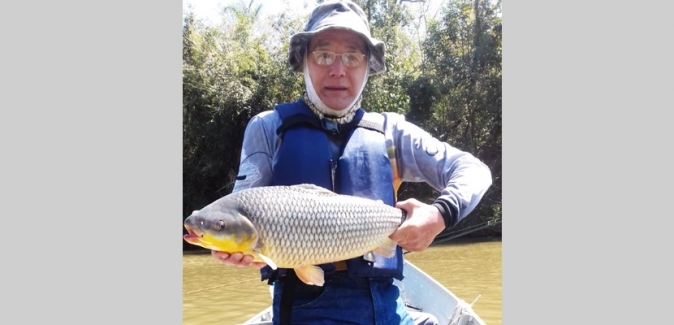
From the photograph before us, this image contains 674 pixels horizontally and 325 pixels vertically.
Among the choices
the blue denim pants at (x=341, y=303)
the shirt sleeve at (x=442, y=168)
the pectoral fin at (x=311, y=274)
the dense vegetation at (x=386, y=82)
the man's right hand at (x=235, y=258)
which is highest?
the dense vegetation at (x=386, y=82)

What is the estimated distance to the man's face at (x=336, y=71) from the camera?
194 cm

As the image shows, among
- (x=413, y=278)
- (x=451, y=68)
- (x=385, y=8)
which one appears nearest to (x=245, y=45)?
(x=385, y=8)

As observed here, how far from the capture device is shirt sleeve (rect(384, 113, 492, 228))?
70.3 inches

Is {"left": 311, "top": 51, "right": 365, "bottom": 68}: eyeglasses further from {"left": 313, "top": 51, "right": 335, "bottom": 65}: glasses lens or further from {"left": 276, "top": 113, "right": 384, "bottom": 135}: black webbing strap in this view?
{"left": 276, "top": 113, "right": 384, "bottom": 135}: black webbing strap

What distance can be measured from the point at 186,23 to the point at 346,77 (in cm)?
1359

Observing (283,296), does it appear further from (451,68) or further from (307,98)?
(451,68)

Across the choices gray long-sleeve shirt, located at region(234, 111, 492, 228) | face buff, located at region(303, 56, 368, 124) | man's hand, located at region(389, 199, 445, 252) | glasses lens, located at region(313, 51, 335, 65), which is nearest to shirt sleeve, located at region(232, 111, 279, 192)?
gray long-sleeve shirt, located at region(234, 111, 492, 228)

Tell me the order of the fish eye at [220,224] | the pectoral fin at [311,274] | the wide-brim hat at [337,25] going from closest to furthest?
the fish eye at [220,224], the pectoral fin at [311,274], the wide-brim hat at [337,25]

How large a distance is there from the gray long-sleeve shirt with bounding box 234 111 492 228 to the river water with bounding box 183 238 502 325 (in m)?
3.40

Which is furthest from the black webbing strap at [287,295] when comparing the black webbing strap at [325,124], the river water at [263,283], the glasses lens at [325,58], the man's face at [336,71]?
the river water at [263,283]

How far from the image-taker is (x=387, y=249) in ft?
5.76

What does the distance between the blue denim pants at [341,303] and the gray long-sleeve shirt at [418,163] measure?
0.35m

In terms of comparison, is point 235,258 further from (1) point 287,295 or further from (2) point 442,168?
(2) point 442,168

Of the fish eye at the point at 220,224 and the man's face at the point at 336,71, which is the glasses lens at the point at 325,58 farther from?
the fish eye at the point at 220,224
